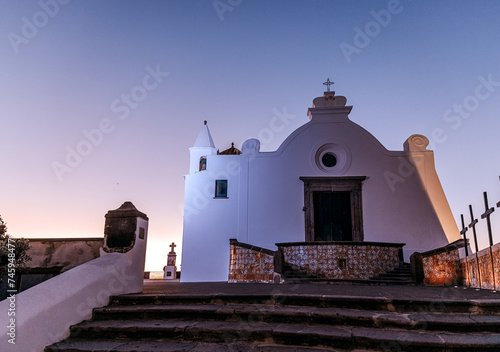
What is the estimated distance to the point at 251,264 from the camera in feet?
41.2

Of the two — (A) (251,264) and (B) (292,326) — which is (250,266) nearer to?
(A) (251,264)

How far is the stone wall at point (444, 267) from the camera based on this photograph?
977 centimetres

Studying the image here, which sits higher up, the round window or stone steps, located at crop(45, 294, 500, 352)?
the round window

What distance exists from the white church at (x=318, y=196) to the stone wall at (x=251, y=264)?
1769 millimetres

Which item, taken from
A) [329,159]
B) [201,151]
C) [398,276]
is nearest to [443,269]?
[398,276]

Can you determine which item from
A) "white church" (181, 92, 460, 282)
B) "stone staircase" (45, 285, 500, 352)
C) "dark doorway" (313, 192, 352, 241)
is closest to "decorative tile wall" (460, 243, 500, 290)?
"stone staircase" (45, 285, 500, 352)

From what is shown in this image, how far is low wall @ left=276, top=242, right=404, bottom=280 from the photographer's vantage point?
37.2 ft

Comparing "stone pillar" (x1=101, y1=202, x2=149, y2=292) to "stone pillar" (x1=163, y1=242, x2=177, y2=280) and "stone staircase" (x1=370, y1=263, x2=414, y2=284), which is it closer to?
"stone staircase" (x1=370, y1=263, x2=414, y2=284)

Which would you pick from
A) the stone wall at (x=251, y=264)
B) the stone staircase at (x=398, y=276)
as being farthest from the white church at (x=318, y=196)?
the stone staircase at (x=398, y=276)

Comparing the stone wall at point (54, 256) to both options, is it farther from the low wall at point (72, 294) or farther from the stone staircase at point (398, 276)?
the stone staircase at point (398, 276)

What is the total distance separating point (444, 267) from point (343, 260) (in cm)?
273

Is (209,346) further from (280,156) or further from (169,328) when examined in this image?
(280,156)

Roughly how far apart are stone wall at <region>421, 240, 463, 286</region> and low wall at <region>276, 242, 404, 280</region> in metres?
1.56

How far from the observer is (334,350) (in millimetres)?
3426
